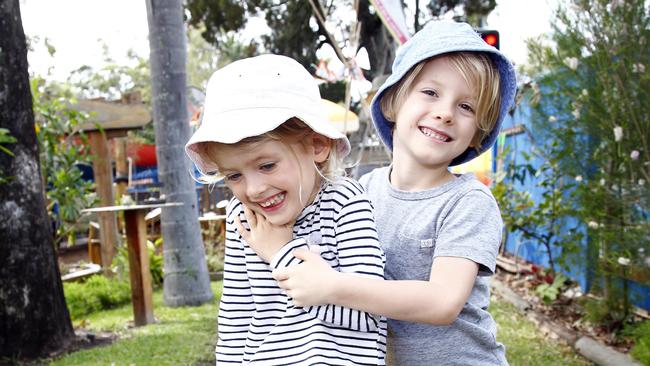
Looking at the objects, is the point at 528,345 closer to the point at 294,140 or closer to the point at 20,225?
the point at 20,225

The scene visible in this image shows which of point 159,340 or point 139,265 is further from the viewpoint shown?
point 139,265

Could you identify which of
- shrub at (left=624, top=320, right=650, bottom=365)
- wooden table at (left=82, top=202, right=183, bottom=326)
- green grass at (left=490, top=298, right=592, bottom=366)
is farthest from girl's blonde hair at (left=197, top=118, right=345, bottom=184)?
wooden table at (left=82, top=202, right=183, bottom=326)

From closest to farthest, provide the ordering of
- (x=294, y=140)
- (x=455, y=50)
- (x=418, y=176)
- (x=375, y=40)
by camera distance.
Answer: (x=294, y=140) → (x=455, y=50) → (x=418, y=176) → (x=375, y=40)

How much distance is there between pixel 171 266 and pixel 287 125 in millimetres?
5043

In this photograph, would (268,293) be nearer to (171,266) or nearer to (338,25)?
(171,266)

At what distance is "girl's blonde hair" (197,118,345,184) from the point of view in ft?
4.77

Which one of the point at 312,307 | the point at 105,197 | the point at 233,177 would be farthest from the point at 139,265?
the point at 312,307

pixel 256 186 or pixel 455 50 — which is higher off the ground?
pixel 455 50

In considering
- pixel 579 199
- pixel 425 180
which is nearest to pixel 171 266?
pixel 579 199

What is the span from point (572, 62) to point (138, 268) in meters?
3.90

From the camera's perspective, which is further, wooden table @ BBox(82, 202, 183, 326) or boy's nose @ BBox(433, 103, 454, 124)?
wooden table @ BBox(82, 202, 183, 326)

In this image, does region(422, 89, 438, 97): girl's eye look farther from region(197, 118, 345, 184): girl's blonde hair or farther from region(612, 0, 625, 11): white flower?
region(612, 0, 625, 11): white flower

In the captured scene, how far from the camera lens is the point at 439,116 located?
1618 millimetres

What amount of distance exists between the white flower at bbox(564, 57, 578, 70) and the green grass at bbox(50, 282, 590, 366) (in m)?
2.09
